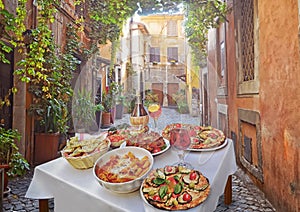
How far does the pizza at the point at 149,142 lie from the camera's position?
93 cm

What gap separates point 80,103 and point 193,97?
75 centimetres

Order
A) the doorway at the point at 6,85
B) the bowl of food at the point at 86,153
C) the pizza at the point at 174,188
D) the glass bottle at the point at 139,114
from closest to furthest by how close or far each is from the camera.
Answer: the pizza at the point at 174,188
the bowl of food at the point at 86,153
the glass bottle at the point at 139,114
the doorway at the point at 6,85

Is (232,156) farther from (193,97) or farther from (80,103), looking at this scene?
(80,103)

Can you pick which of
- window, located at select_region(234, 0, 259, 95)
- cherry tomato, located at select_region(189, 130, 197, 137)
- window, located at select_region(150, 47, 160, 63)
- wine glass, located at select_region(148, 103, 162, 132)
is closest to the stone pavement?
wine glass, located at select_region(148, 103, 162, 132)

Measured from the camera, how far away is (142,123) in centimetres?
122

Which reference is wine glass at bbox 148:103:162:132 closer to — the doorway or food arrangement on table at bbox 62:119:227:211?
food arrangement on table at bbox 62:119:227:211

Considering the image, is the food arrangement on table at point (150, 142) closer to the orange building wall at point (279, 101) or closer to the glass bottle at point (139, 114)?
the glass bottle at point (139, 114)

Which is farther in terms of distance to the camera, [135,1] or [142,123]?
[135,1]

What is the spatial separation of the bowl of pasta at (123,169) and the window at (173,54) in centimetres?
64

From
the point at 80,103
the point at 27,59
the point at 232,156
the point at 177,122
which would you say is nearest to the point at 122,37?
the point at 80,103

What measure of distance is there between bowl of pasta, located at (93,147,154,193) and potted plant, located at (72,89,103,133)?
58cm

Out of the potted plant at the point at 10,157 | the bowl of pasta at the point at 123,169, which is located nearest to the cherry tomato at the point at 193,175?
the bowl of pasta at the point at 123,169

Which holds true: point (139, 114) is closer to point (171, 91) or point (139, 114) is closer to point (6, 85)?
point (171, 91)

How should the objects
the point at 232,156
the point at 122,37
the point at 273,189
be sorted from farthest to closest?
the point at 122,37 → the point at 273,189 → the point at 232,156
